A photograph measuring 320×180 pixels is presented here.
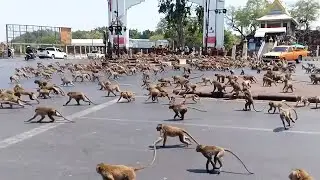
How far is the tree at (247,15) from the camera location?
93.8m

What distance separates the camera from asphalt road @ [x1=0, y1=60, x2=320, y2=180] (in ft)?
22.9

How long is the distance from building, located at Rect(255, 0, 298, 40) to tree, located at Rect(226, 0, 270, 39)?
1732 centimetres

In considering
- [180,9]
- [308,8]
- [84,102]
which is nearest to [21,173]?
[84,102]

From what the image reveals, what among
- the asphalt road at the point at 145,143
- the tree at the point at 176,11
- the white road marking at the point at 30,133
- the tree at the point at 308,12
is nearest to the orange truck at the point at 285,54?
the tree at the point at 176,11

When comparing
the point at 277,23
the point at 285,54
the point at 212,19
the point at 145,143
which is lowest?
the point at 145,143

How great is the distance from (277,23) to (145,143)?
66879 millimetres

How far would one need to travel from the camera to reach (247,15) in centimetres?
9419

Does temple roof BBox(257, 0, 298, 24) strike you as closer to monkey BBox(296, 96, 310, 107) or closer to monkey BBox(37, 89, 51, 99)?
monkey BBox(296, 96, 310, 107)

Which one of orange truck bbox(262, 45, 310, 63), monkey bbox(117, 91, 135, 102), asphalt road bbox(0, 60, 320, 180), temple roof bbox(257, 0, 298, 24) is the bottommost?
asphalt road bbox(0, 60, 320, 180)

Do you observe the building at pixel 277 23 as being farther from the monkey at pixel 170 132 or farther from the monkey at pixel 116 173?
the monkey at pixel 116 173

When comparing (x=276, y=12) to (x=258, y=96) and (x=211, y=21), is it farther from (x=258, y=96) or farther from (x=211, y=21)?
(x=258, y=96)

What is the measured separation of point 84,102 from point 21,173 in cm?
759

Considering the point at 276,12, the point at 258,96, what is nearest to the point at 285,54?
the point at 258,96

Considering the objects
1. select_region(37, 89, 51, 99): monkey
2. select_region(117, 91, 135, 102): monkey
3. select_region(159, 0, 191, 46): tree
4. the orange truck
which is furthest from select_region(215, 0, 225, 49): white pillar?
select_region(37, 89, 51, 99): monkey
